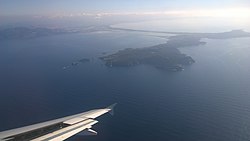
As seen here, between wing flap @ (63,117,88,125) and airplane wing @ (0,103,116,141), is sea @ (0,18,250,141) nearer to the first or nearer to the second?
wing flap @ (63,117,88,125)

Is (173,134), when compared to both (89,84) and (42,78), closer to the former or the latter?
(89,84)

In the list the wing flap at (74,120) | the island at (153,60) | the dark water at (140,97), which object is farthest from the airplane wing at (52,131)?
the island at (153,60)

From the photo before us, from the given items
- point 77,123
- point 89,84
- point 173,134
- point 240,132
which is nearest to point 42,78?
point 89,84

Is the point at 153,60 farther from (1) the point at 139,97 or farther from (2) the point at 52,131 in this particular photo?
(2) the point at 52,131

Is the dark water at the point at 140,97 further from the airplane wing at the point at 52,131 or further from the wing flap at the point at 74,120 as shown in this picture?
the airplane wing at the point at 52,131

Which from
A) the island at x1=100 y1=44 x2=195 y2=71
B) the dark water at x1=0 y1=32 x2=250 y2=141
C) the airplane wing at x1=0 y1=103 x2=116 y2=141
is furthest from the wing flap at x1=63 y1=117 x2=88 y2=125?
the island at x1=100 y1=44 x2=195 y2=71

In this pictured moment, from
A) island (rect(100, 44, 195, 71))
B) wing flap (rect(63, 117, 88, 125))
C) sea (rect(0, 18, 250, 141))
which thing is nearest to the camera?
wing flap (rect(63, 117, 88, 125))

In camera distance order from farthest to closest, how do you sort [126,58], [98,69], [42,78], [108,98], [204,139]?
1. [126,58]
2. [98,69]
3. [42,78]
4. [108,98]
5. [204,139]
